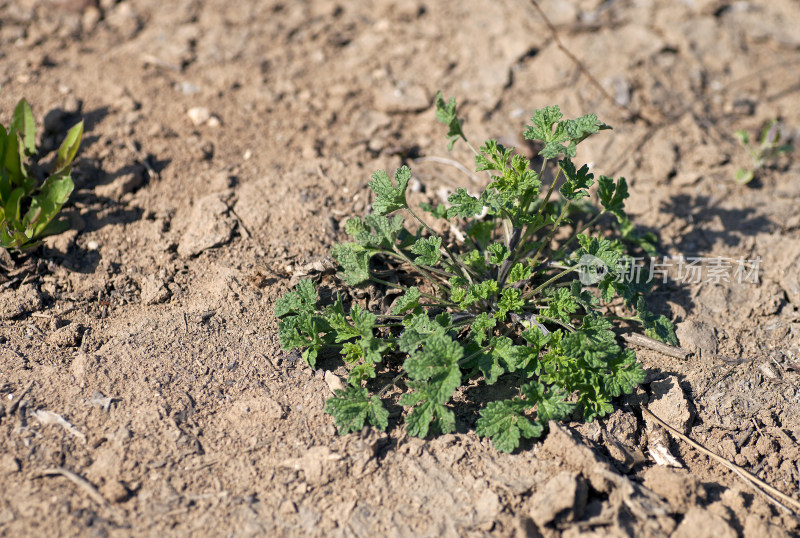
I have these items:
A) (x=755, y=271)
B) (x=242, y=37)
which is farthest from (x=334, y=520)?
(x=242, y=37)

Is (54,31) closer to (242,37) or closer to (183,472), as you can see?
(242,37)

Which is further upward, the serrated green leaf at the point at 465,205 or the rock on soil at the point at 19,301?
the rock on soil at the point at 19,301

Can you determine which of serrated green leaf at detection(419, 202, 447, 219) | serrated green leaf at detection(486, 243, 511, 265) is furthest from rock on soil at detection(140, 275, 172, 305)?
serrated green leaf at detection(486, 243, 511, 265)

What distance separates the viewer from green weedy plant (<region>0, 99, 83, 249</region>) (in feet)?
11.2

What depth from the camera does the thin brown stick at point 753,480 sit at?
2.77 meters

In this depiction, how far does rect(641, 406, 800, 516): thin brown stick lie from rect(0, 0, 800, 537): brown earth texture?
0.02 metres

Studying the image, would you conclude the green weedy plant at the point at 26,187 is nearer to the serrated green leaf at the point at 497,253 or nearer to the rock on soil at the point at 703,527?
the serrated green leaf at the point at 497,253

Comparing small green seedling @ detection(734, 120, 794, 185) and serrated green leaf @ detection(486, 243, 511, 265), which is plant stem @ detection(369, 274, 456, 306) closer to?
serrated green leaf @ detection(486, 243, 511, 265)

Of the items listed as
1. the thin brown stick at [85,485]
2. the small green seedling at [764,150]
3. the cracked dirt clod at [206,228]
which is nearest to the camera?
the thin brown stick at [85,485]

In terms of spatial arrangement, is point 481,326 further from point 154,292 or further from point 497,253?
point 154,292

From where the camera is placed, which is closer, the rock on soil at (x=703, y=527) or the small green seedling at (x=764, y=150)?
the rock on soil at (x=703, y=527)

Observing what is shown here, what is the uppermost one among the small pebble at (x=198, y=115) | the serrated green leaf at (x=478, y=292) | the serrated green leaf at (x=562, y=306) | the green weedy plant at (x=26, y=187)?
the green weedy plant at (x=26, y=187)

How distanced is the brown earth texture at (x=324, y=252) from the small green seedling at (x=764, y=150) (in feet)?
0.31

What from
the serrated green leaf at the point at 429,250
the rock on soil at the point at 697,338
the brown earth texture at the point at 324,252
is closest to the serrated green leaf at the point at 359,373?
the brown earth texture at the point at 324,252
